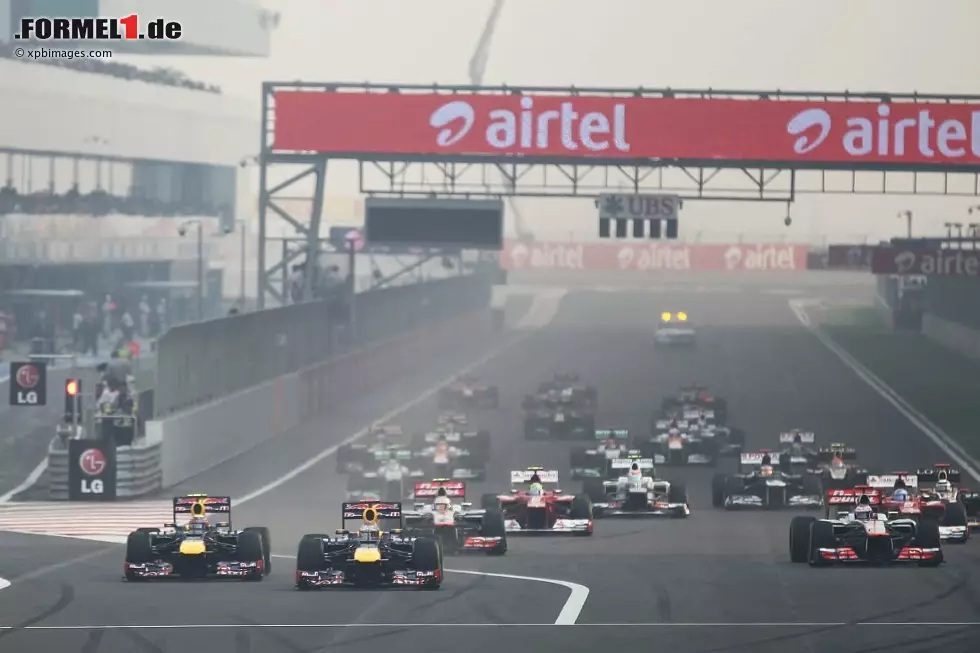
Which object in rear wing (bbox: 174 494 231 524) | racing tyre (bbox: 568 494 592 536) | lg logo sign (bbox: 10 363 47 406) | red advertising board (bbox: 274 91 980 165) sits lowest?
racing tyre (bbox: 568 494 592 536)

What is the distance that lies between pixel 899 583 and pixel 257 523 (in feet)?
40.4

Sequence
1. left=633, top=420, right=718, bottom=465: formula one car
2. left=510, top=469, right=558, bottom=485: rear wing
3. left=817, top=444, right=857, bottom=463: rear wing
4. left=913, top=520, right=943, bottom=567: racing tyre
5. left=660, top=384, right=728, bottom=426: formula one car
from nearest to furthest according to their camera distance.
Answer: left=913, top=520, right=943, bottom=567: racing tyre < left=510, top=469, right=558, bottom=485: rear wing < left=817, top=444, right=857, bottom=463: rear wing < left=633, top=420, right=718, bottom=465: formula one car < left=660, top=384, right=728, bottom=426: formula one car

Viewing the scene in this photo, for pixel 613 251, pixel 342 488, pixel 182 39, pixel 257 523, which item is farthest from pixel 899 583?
pixel 613 251

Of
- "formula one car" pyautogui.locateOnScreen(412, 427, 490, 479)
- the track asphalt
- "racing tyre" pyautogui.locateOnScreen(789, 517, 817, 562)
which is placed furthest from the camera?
"formula one car" pyautogui.locateOnScreen(412, 427, 490, 479)

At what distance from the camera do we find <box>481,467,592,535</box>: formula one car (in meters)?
30.1

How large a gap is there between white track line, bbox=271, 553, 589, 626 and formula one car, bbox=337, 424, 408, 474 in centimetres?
973

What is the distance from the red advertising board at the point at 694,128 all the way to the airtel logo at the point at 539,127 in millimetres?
24

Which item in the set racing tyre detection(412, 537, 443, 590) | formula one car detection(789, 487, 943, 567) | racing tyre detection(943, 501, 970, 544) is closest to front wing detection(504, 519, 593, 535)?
formula one car detection(789, 487, 943, 567)

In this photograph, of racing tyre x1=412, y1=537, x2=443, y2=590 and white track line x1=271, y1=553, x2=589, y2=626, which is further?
racing tyre x1=412, y1=537, x2=443, y2=590

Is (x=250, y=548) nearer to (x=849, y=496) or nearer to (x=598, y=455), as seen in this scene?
(x=849, y=496)

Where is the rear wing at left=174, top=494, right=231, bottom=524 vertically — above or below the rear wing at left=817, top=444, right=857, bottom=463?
above

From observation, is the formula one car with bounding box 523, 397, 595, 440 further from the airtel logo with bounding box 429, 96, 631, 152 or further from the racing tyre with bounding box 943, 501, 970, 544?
the racing tyre with bounding box 943, 501, 970, 544

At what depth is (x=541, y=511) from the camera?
30.2 meters

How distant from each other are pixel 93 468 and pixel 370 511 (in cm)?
1358
